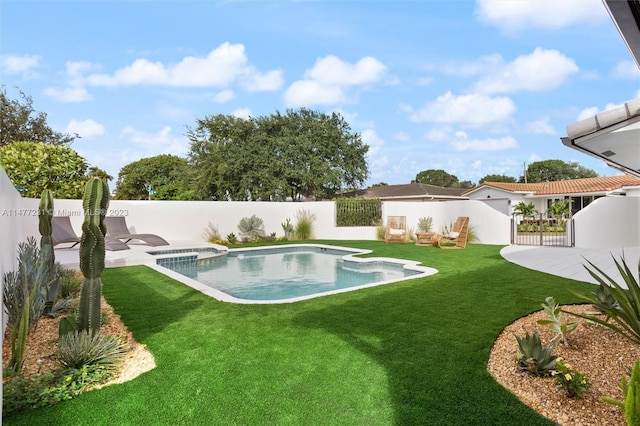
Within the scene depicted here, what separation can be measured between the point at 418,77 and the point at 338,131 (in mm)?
13896

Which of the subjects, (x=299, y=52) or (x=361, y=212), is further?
(x=361, y=212)

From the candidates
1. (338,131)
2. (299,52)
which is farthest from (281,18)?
(338,131)

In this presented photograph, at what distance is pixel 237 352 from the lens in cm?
423

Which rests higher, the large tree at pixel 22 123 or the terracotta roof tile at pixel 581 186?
the large tree at pixel 22 123

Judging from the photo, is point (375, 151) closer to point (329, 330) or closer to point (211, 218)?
point (211, 218)

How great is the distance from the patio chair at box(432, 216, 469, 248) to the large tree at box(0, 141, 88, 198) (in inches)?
591

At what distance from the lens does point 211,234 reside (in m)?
18.3

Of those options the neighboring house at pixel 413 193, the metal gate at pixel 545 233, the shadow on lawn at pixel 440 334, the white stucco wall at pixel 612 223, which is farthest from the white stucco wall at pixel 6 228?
the neighboring house at pixel 413 193

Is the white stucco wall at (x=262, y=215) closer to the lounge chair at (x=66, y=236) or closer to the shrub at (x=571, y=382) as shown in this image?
the lounge chair at (x=66, y=236)

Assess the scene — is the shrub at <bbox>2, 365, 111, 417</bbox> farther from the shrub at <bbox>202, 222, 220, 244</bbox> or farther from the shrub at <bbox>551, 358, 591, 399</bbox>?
the shrub at <bbox>202, 222, 220, 244</bbox>

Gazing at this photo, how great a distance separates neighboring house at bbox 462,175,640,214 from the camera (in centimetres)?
2308

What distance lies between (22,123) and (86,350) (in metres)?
30.6

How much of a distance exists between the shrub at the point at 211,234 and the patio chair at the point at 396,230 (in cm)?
812

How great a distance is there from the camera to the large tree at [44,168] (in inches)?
562
